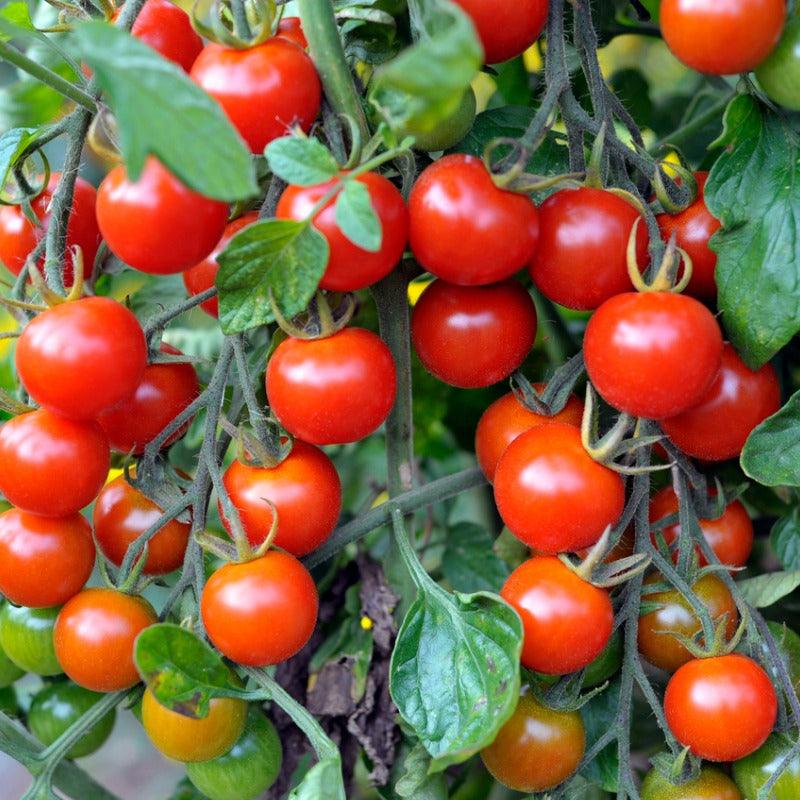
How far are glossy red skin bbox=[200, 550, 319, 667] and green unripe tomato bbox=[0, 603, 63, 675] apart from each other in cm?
18

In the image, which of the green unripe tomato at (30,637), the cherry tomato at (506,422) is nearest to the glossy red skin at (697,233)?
the cherry tomato at (506,422)

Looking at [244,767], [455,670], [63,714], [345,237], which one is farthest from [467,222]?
[63,714]

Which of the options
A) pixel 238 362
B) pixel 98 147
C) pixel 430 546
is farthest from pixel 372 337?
pixel 430 546

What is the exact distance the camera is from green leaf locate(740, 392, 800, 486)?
0.62 meters

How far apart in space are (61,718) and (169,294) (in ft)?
1.35

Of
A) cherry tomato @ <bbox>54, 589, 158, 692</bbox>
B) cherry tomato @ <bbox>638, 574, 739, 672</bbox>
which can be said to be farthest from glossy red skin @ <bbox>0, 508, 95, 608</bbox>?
cherry tomato @ <bbox>638, 574, 739, 672</bbox>

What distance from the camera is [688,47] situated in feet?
1.78

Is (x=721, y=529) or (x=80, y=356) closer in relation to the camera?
(x=80, y=356)

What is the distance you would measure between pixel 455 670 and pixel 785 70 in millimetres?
406

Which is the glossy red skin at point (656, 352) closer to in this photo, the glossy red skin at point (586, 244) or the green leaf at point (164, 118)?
the glossy red skin at point (586, 244)

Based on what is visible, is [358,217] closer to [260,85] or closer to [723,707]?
[260,85]

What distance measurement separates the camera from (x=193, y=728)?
2.04 ft

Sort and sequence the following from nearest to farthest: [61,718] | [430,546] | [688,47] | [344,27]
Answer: [688,47] < [344,27] < [61,718] < [430,546]

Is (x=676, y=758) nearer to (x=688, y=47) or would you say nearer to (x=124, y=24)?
(x=688, y=47)
